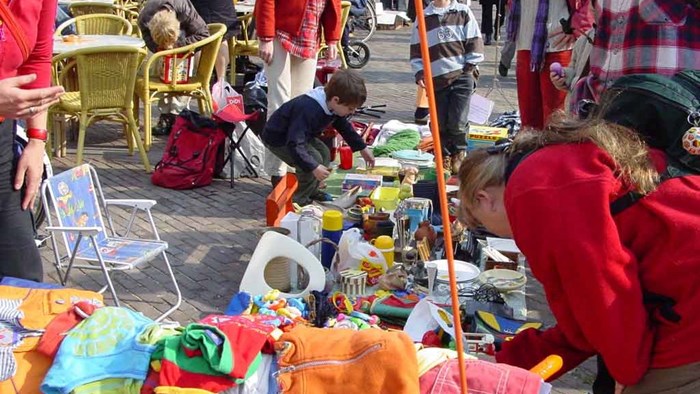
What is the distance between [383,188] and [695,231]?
150 inches

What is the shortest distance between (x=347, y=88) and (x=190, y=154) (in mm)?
1530

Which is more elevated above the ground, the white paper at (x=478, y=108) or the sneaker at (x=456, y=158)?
the white paper at (x=478, y=108)

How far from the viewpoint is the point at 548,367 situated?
2148mm

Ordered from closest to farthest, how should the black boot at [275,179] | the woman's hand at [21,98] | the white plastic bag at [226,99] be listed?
1. the woman's hand at [21,98]
2. the black boot at [275,179]
3. the white plastic bag at [226,99]

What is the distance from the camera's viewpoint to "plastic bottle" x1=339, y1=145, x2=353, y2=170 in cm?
638

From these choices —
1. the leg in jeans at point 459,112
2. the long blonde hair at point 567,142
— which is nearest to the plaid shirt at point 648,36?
the long blonde hair at point 567,142

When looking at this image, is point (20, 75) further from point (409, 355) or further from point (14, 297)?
point (409, 355)

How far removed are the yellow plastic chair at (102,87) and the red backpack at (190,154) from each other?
0.37 m

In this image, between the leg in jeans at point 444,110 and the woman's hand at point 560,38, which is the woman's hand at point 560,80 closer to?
the woman's hand at point 560,38

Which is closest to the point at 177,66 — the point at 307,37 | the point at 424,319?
the point at 307,37

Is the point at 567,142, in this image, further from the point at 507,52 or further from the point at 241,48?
the point at 241,48

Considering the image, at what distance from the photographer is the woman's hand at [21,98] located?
2486mm

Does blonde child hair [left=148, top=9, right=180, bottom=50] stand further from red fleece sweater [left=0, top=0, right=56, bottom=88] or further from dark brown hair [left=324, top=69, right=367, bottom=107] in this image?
red fleece sweater [left=0, top=0, right=56, bottom=88]

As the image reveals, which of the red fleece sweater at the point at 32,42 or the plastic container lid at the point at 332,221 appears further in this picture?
the plastic container lid at the point at 332,221
